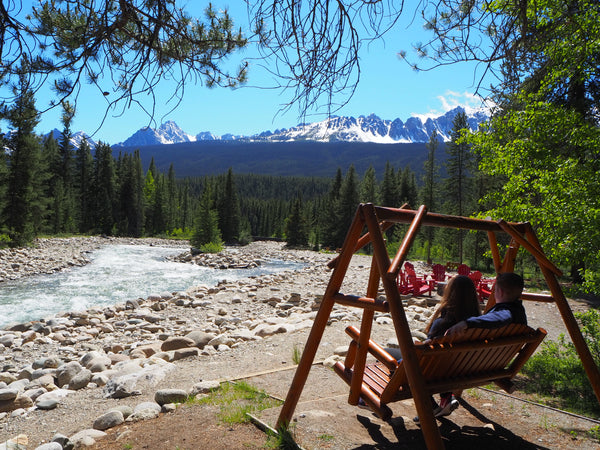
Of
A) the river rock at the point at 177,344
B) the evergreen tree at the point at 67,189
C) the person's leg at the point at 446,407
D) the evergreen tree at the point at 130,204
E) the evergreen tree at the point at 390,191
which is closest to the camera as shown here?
the person's leg at the point at 446,407

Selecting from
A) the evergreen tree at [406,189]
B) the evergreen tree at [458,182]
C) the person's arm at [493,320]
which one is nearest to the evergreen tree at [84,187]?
the evergreen tree at [406,189]

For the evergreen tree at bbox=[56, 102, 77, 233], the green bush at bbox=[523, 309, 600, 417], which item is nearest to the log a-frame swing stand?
the green bush at bbox=[523, 309, 600, 417]

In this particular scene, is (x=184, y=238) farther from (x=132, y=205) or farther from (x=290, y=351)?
(x=290, y=351)

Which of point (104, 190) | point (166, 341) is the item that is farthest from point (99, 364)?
point (104, 190)

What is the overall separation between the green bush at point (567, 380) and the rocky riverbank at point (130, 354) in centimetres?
221

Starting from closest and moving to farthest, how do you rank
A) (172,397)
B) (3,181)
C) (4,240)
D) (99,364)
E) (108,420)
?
(108,420), (172,397), (99,364), (4,240), (3,181)

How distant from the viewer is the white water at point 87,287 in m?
12.0

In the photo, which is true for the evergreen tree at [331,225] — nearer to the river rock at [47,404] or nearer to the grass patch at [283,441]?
the river rock at [47,404]

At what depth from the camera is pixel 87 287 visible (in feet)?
50.6

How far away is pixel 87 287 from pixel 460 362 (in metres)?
15.7

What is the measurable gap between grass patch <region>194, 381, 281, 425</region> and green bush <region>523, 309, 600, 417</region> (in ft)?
9.99

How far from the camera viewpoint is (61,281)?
16703 millimetres

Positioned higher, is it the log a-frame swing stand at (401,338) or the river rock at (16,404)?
the log a-frame swing stand at (401,338)

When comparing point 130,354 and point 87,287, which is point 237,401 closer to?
point 130,354
